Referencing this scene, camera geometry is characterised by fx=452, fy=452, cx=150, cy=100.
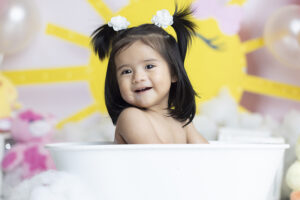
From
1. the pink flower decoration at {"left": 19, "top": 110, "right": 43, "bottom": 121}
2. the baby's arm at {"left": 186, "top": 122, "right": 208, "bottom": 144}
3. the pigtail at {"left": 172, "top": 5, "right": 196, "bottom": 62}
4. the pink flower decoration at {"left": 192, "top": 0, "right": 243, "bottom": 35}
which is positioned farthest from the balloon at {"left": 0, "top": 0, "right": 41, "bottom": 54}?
the baby's arm at {"left": 186, "top": 122, "right": 208, "bottom": 144}

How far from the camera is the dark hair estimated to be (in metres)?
1.17

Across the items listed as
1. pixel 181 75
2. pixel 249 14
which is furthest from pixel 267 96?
pixel 181 75

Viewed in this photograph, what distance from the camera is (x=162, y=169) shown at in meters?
0.93

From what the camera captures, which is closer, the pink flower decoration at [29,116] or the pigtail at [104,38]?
the pigtail at [104,38]

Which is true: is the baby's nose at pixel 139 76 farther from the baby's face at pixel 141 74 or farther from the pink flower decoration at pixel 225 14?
the pink flower decoration at pixel 225 14

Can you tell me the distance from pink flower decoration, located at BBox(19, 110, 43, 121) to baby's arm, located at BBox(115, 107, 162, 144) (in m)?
0.93

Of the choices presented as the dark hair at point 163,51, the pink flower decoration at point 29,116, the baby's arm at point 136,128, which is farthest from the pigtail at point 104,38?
the pink flower decoration at point 29,116

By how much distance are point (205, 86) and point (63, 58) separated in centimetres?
78

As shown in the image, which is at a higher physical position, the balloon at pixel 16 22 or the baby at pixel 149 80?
the balloon at pixel 16 22

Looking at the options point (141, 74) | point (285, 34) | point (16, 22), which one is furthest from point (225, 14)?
point (141, 74)

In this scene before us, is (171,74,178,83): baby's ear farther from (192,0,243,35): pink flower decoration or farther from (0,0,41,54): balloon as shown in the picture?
(192,0,243,35): pink flower decoration

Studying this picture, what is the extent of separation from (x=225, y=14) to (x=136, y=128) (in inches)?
60.8

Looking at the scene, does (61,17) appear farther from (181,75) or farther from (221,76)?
(181,75)

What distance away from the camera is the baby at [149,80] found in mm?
1103
